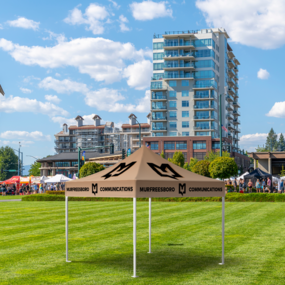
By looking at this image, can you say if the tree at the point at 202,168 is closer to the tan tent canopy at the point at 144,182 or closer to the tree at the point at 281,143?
the tan tent canopy at the point at 144,182

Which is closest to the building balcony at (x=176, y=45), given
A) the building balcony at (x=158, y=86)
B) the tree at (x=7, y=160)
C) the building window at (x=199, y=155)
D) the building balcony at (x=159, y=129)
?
the building balcony at (x=158, y=86)

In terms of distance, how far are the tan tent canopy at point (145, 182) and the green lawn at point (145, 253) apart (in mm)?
1781

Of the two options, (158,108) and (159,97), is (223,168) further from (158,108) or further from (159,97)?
(159,97)

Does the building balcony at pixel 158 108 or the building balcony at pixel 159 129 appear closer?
the building balcony at pixel 159 129

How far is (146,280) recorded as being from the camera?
826cm

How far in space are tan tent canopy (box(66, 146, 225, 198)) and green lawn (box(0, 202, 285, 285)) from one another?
5.84 ft

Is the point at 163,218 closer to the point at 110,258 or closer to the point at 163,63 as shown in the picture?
the point at 110,258

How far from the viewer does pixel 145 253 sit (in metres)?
11.5

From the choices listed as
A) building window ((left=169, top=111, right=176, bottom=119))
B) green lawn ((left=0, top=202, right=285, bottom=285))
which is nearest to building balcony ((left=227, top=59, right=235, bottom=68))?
building window ((left=169, top=111, right=176, bottom=119))

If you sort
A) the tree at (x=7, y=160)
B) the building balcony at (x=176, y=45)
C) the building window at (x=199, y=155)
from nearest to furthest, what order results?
1. the building window at (x=199, y=155)
2. the building balcony at (x=176, y=45)
3. the tree at (x=7, y=160)

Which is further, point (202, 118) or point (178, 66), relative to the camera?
point (178, 66)

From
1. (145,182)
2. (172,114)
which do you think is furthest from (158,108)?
(145,182)

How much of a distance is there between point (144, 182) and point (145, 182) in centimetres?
3

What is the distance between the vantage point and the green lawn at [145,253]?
28.2 ft
